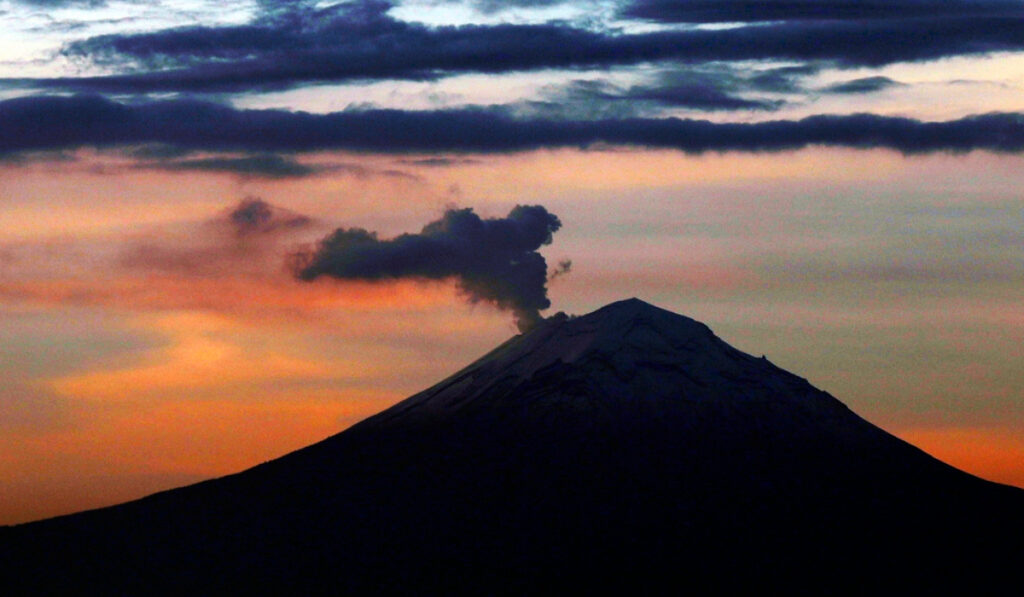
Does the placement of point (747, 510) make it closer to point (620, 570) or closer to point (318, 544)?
point (620, 570)

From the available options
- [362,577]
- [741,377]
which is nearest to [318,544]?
[362,577]

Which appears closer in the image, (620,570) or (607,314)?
(620,570)

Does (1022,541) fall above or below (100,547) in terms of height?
below

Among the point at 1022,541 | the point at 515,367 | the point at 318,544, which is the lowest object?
the point at 1022,541

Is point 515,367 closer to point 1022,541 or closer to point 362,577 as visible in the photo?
point 362,577

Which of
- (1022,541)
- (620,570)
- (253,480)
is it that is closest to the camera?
(620,570)

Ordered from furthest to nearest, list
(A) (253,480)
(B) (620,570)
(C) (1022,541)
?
(A) (253,480)
(C) (1022,541)
(B) (620,570)
